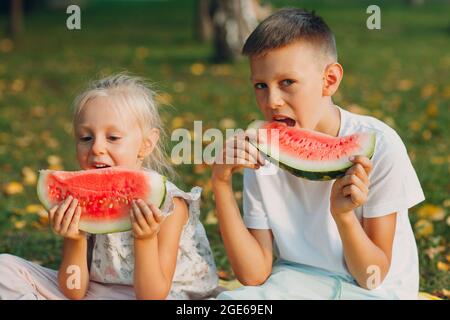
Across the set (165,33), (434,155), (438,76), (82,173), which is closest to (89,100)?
(82,173)

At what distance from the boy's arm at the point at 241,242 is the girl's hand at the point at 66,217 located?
0.56m

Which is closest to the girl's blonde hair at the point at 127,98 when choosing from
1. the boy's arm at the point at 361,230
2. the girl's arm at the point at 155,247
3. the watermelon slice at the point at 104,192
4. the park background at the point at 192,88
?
the watermelon slice at the point at 104,192

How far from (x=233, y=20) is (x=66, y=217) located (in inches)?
355

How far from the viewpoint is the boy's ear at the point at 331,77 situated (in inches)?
132

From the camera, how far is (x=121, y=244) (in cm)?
336

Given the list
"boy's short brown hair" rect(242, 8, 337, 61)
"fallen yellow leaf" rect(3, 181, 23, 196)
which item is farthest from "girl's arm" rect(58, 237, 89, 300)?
"fallen yellow leaf" rect(3, 181, 23, 196)

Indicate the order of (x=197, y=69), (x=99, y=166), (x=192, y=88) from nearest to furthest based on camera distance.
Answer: (x=99, y=166) → (x=192, y=88) → (x=197, y=69)

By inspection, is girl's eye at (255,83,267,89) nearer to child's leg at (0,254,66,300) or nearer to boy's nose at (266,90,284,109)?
boy's nose at (266,90,284,109)

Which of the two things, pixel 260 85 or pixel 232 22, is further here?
pixel 232 22

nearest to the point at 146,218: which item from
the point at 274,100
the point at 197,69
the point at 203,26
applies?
the point at 274,100

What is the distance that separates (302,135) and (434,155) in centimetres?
388

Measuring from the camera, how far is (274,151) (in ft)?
10.6

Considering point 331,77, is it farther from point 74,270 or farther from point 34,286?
point 34,286

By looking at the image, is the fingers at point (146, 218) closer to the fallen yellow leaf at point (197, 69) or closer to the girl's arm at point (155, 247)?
the girl's arm at point (155, 247)
